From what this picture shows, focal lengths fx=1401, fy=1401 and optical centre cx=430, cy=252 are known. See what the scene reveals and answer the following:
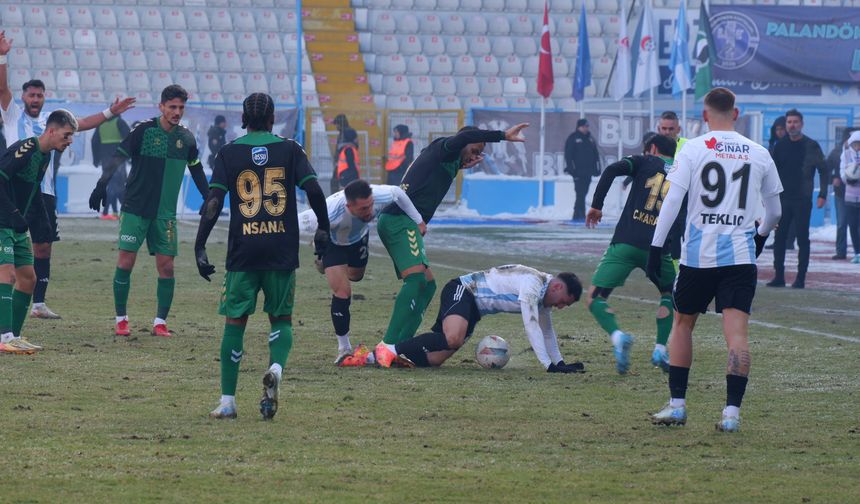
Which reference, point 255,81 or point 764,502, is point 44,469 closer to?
point 764,502

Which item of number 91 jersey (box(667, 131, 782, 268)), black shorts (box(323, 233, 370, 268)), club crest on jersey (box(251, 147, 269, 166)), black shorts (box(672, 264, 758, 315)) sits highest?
club crest on jersey (box(251, 147, 269, 166))

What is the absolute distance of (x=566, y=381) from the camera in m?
9.05

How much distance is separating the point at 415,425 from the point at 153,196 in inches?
184

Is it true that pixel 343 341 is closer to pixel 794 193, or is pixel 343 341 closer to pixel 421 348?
pixel 421 348

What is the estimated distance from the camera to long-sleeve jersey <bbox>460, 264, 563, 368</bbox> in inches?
366

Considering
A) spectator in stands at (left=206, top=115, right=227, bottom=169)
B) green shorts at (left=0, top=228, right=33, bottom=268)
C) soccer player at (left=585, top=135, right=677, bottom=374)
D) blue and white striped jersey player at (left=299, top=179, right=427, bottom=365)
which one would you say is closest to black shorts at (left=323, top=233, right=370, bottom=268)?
blue and white striped jersey player at (left=299, top=179, right=427, bottom=365)

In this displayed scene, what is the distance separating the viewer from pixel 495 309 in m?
9.85

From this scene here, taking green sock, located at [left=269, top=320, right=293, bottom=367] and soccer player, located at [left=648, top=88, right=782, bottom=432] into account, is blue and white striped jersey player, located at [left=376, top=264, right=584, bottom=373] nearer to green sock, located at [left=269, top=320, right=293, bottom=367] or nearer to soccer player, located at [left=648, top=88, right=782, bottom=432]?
soccer player, located at [left=648, top=88, right=782, bottom=432]

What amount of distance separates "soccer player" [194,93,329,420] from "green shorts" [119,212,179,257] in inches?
153

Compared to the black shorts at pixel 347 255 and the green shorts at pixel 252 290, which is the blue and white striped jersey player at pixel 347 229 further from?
the green shorts at pixel 252 290

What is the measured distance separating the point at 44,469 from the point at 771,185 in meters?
3.94

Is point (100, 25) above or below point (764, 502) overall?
above

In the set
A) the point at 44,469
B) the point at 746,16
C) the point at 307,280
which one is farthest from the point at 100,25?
the point at 44,469

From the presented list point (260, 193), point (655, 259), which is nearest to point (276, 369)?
point (260, 193)
